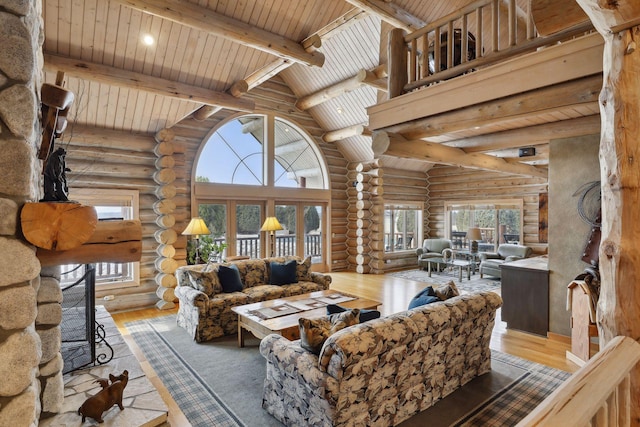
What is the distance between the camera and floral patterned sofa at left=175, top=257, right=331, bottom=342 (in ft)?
14.7

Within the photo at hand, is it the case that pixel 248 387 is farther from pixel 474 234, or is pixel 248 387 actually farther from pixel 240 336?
pixel 474 234

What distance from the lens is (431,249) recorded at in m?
10.2

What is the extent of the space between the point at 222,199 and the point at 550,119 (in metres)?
6.01

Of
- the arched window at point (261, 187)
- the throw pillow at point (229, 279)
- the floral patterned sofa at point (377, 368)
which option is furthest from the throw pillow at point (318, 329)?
the arched window at point (261, 187)

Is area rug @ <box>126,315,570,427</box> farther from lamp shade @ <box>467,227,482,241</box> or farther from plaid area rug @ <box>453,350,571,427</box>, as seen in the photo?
lamp shade @ <box>467,227,482,241</box>

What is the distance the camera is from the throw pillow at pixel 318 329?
2.55 meters

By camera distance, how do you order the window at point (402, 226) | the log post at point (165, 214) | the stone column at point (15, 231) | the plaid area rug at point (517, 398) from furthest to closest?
the window at point (402, 226), the log post at point (165, 214), the plaid area rug at point (517, 398), the stone column at point (15, 231)

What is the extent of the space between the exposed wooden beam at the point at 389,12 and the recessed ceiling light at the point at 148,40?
2.52 m

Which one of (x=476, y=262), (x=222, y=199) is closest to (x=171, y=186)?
(x=222, y=199)

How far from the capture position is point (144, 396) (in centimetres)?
253

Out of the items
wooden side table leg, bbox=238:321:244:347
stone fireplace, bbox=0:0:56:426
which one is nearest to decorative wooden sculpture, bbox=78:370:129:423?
stone fireplace, bbox=0:0:56:426

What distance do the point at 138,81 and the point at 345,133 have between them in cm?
511

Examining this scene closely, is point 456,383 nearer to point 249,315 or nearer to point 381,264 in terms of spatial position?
point 249,315

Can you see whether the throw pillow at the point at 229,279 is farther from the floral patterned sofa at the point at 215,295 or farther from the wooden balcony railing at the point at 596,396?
the wooden balcony railing at the point at 596,396
